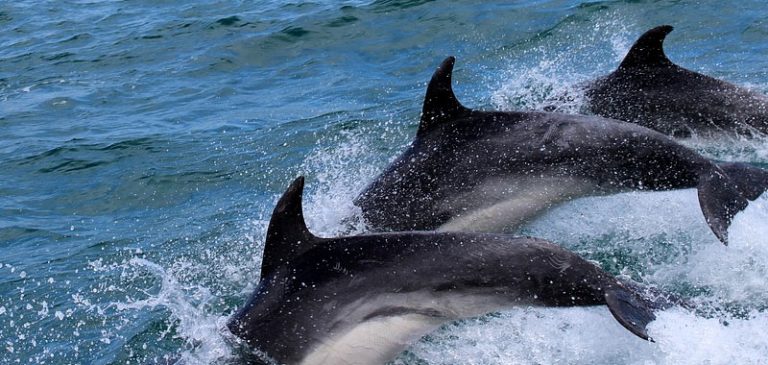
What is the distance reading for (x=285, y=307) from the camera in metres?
6.60

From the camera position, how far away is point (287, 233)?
670cm

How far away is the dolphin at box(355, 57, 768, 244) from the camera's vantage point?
8.63m

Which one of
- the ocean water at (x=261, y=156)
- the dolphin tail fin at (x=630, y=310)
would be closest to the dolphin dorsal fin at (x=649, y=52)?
the ocean water at (x=261, y=156)

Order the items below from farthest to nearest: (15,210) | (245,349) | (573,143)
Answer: (15,210) → (573,143) → (245,349)

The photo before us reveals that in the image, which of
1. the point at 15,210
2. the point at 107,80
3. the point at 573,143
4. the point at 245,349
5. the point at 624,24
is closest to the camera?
the point at 245,349

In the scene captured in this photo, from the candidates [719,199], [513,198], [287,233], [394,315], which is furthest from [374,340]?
[719,199]

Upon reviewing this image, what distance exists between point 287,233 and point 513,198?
2711 millimetres

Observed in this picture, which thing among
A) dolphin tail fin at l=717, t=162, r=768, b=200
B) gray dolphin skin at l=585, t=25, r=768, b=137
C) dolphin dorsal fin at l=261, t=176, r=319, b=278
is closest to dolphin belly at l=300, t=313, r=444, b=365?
Result: dolphin dorsal fin at l=261, t=176, r=319, b=278

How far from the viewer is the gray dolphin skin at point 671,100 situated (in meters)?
10.3

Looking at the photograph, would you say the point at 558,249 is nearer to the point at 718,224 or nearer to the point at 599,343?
the point at 599,343

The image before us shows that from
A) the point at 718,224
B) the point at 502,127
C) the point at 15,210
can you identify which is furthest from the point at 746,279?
the point at 15,210

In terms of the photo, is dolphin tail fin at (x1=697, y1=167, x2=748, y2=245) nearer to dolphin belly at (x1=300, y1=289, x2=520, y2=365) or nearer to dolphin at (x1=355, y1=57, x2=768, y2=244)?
dolphin at (x1=355, y1=57, x2=768, y2=244)

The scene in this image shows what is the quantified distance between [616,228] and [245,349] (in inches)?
153

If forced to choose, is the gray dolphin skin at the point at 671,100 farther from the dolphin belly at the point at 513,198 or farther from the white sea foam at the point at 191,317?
the white sea foam at the point at 191,317
